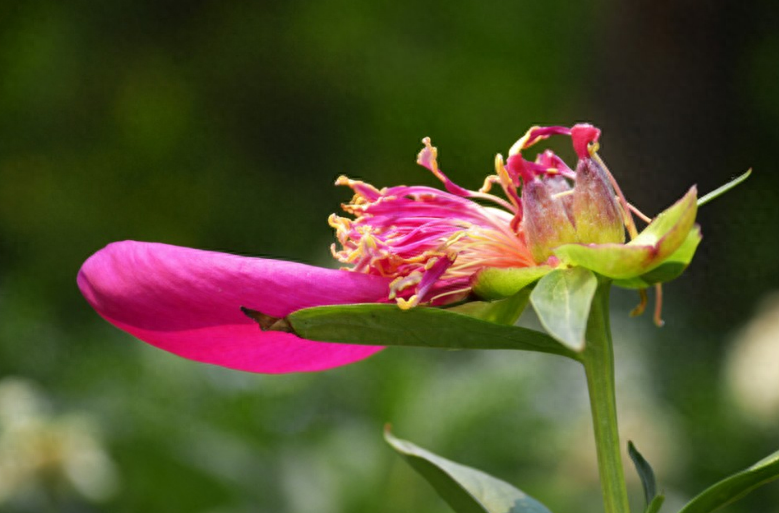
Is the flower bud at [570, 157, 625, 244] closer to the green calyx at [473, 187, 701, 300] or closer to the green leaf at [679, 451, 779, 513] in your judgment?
the green calyx at [473, 187, 701, 300]

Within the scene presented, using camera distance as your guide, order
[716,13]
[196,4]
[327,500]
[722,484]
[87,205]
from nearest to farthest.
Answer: [722,484], [327,500], [716,13], [87,205], [196,4]

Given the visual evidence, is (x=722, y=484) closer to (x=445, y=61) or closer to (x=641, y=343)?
(x=641, y=343)

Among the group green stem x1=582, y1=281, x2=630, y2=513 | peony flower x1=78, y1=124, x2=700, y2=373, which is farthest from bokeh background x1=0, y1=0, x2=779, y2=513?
green stem x1=582, y1=281, x2=630, y2=513

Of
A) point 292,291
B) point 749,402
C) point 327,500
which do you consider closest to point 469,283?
point 292,291

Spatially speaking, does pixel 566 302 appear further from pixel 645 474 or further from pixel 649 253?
pixel 645 474

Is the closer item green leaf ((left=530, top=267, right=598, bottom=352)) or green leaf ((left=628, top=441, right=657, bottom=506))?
green leaf ((left=530, top=267, right=598, bottom=352))
